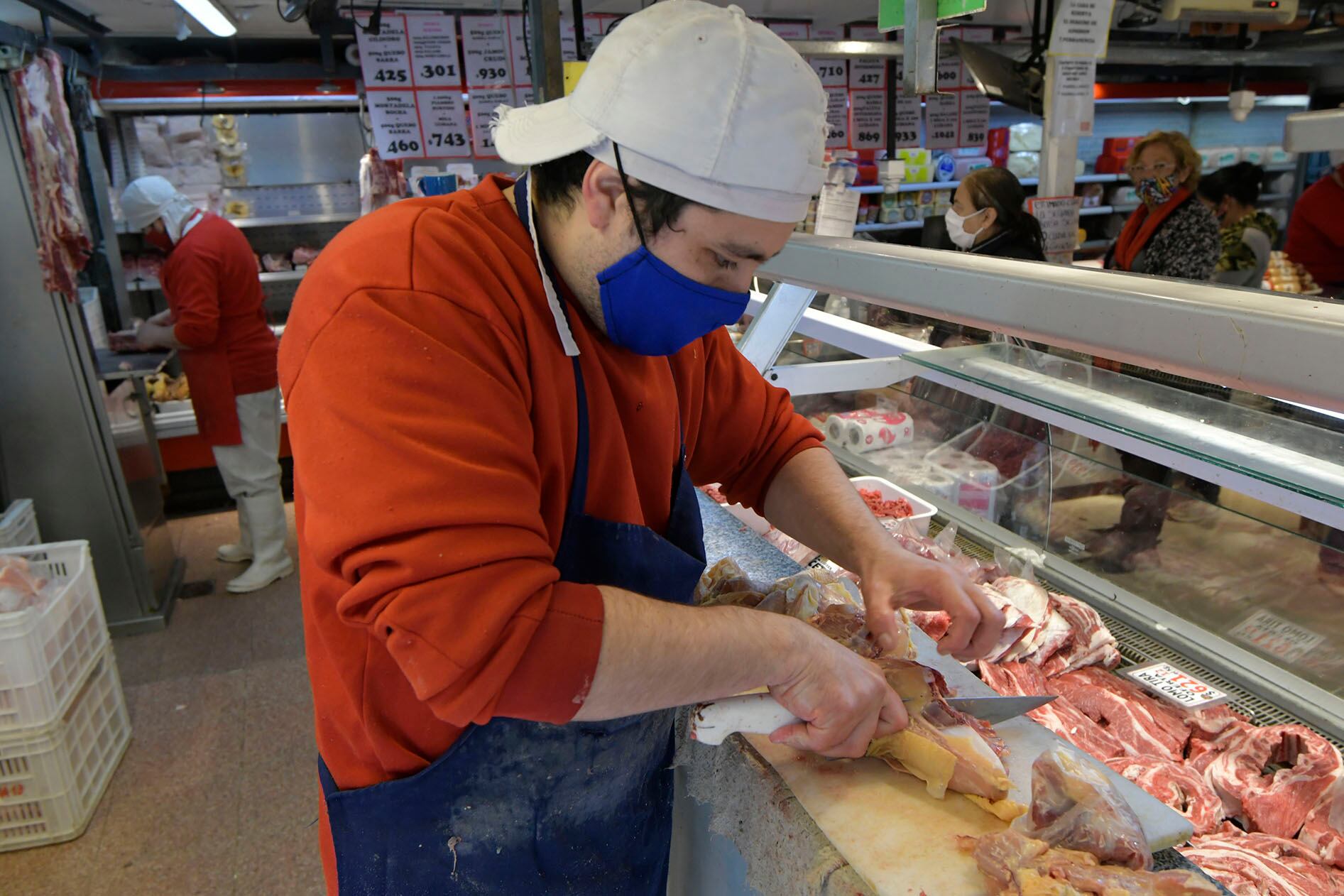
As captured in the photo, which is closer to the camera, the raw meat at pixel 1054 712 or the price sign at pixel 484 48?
the raw meat at pixel 1054 712

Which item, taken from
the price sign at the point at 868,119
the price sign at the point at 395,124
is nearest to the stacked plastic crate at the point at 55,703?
the price sign at the point at 395,124

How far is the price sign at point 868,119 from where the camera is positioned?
26.5ft

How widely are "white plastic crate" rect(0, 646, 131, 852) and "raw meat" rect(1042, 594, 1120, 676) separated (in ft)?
11.7

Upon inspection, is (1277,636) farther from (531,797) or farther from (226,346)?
(226,346)

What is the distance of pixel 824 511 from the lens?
176 cm

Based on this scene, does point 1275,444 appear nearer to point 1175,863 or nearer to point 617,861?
point 1175,863

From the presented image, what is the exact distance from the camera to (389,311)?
112cm

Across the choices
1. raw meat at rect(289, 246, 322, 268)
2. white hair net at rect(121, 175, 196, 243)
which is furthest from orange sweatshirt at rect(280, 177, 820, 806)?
raw meat at rect(289, 246, 322, 268)

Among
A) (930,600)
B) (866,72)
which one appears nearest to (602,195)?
(930,600)

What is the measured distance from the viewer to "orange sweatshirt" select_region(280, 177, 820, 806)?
1046 mm

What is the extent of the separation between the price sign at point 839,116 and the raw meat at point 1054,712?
637 centimetres

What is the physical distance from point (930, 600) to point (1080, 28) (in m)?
2.89

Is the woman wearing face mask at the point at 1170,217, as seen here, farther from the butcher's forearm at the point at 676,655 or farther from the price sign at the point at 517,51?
the butcher's forearm at the point at 676,655

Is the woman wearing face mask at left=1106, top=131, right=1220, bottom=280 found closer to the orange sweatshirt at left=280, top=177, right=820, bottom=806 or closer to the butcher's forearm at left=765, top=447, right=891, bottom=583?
the butcher's forearm at left=765, top=447, right=891, bottom=583
